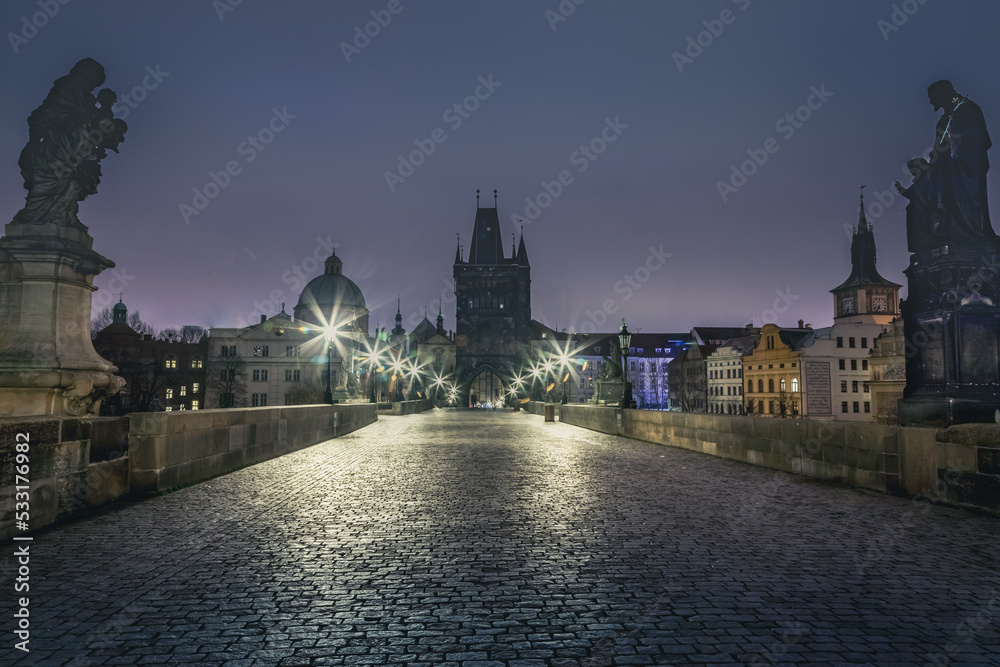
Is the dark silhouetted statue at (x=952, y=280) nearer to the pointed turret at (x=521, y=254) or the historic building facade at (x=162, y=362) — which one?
the historic building facade at (x=162, y=362)

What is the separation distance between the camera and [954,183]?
868 cm

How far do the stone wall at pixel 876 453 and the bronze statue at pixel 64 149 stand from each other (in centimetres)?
999

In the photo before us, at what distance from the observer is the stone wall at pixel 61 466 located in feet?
17.5

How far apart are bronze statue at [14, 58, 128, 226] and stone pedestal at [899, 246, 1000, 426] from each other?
35.3ft

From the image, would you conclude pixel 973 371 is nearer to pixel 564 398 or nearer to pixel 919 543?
pixel 919 543

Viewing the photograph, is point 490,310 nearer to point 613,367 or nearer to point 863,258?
point 863,258

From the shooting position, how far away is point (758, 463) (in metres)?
11.0

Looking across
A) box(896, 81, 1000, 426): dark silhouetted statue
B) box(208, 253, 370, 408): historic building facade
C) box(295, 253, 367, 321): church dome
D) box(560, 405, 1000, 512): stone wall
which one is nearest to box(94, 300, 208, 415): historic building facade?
box(208, 253, 370, 408): historic building facade

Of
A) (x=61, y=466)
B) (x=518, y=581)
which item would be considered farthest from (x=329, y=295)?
(x=518, y=581)

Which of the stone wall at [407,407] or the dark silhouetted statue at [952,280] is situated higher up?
the dark silhouetted statue at [952,280]

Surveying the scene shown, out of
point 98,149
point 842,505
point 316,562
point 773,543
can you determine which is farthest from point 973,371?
point 98,149

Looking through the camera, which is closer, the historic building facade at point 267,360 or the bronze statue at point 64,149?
the bronze statue at point 64,149

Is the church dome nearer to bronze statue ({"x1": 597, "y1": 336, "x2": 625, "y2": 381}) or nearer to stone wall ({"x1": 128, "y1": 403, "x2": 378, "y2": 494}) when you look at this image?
bronze statue ({"x1": 597, "y1": 336, "x2": 625, "y2": 381})

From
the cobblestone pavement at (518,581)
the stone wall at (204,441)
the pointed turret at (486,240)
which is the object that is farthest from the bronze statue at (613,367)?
the pointed turret at (486,240)
